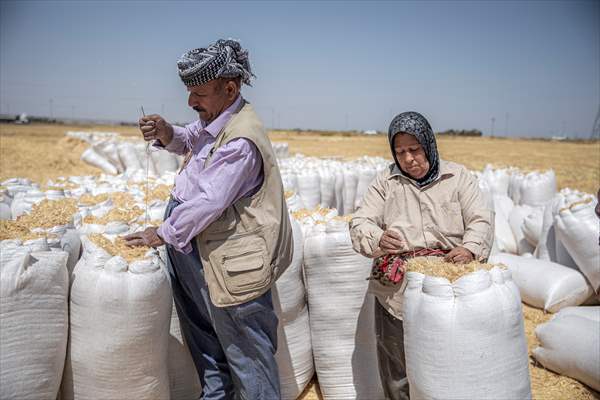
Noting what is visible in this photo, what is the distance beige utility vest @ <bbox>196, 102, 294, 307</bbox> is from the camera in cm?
162

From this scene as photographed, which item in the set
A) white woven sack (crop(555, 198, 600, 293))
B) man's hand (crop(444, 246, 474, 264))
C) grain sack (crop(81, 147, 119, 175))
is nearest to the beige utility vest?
man's hand (crop(444, 246, 474, 264))

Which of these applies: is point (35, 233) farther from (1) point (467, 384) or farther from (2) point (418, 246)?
(1) point (467, 384)

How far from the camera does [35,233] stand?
77.0 inches

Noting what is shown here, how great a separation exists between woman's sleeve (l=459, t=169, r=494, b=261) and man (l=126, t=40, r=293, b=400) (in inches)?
26.0

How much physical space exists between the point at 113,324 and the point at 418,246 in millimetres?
1155

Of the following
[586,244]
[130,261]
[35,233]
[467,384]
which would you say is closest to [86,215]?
[35,233]

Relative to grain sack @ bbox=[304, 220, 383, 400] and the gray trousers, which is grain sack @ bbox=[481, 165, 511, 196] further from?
the gray trousers

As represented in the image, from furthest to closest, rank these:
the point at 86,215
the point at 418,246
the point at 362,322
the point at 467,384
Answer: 1. the point at 86,215
2. the point at 362,322
3. the point at 418,246
4. the point at 467,384

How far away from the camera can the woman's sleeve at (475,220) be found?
178 centimetres

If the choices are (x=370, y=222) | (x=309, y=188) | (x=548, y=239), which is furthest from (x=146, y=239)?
(x=309, y=188)

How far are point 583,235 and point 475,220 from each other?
172 cm

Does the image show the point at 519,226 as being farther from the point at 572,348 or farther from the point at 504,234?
the point at 572,348

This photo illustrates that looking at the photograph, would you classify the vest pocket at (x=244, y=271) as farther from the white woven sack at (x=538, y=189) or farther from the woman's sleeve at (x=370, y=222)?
the white woven sack at (x=538, y=189)

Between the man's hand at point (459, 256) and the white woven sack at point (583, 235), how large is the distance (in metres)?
1.76
